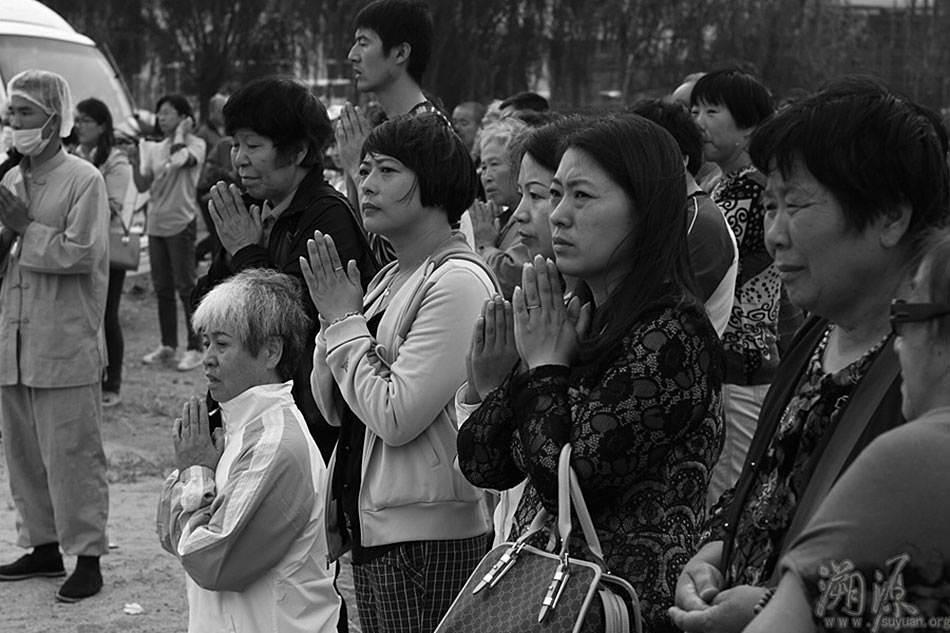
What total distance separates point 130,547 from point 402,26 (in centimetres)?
306

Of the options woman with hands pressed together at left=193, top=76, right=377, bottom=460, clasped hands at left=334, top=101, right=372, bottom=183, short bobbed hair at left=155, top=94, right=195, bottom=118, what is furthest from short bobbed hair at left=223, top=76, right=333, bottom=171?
short bobbed hair at left=155, top=94, right=195, bottom=118

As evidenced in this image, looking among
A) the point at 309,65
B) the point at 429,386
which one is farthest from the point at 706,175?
the point at 309,65

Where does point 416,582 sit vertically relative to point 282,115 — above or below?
below

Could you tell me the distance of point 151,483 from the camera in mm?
8172

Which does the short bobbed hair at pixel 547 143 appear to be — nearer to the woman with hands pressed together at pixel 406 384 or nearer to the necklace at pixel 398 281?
the woman with hands pressed together at pixel 406 384

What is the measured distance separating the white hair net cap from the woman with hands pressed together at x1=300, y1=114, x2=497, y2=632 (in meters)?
2.57

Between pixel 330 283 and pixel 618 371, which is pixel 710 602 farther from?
pixel 330 283

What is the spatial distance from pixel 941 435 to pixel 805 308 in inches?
23.4

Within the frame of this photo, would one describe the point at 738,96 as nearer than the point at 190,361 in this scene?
Yes

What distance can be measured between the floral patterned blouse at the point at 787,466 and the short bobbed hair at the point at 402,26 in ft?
10.4

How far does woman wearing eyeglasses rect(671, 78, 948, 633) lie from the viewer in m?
2.26

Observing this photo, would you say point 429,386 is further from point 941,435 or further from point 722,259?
point 941,435

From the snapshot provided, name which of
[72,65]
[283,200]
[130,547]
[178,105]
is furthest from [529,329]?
[72,65]

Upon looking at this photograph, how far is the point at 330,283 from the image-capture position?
3791 millimetres
